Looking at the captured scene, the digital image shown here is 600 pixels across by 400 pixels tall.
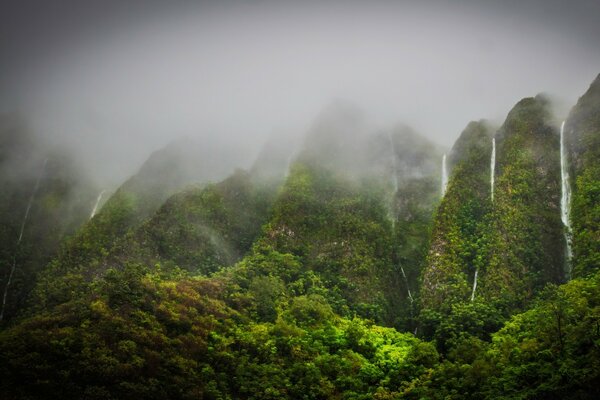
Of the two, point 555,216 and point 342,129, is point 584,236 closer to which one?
point 555,216

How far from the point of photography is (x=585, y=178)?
55.8 metres

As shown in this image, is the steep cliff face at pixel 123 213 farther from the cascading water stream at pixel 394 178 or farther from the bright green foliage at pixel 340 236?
the cascading water stream at pixel 394 178

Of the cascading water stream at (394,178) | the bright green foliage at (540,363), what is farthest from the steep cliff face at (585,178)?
the cascading water stream at (394,178)

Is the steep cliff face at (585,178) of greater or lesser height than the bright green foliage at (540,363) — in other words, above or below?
above

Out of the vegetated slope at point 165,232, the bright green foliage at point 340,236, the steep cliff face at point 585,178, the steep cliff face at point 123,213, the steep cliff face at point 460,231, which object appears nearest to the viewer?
the steep cliff face at point 585,178

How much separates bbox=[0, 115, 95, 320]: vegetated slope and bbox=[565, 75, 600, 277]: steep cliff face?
80.5 m

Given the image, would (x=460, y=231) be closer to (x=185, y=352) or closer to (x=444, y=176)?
(x=444, y=176)

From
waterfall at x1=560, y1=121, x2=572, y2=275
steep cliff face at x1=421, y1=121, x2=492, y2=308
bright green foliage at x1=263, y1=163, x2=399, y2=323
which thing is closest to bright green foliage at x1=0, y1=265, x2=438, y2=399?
steep cliff face at x1=421, y1=121, x2=492, y2=308

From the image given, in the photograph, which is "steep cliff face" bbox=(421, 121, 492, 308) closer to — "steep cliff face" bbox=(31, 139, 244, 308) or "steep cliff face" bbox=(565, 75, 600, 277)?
"steep cliff face" bbox=(565, 75, 600, 277)

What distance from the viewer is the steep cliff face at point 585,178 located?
153 ft

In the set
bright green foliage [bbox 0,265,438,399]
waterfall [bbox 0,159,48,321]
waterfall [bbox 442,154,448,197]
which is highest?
waterfall [bbox 442,154,448,197]

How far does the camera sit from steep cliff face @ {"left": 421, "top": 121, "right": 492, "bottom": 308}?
52.5m

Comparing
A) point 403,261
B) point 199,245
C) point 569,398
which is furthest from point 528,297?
point 199,245

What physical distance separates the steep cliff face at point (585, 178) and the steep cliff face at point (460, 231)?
34.9 ft
